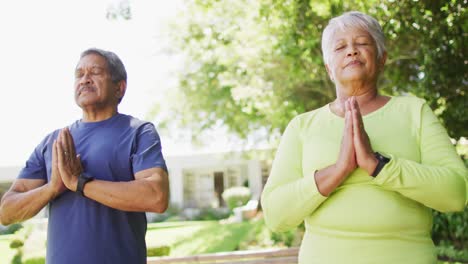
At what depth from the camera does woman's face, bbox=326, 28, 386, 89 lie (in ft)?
6.68

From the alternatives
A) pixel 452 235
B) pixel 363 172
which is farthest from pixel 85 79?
pixel 452 235

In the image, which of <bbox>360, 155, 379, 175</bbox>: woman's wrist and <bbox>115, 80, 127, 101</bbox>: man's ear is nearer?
<bbox>360, 155, 379, 175</bbox>: woman's wrist

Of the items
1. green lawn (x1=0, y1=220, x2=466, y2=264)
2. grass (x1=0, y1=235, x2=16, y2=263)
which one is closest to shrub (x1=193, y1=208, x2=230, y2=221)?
green lawn (x1=0, y1=220, x2=466, y2=264)

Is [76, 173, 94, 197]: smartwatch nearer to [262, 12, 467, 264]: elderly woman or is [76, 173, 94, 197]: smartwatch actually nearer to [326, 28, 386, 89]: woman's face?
[262, 12, 467, 264]: elderly woman

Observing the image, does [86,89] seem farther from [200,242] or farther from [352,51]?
[200,242]

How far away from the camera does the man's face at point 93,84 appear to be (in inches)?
96.9

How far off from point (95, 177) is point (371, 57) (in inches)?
50.6

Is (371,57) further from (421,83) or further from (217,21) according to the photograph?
(217,21)

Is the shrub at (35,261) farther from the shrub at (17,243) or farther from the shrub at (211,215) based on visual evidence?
the shrub at (211,215)

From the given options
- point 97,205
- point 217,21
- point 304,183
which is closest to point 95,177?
point 97,205

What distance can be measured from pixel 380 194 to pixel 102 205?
1.16 m

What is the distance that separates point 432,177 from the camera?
1.81m

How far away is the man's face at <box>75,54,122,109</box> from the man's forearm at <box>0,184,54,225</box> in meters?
0.45

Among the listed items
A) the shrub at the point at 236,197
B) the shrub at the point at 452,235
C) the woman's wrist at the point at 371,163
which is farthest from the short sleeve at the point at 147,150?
the shrub at the point at 236,197
